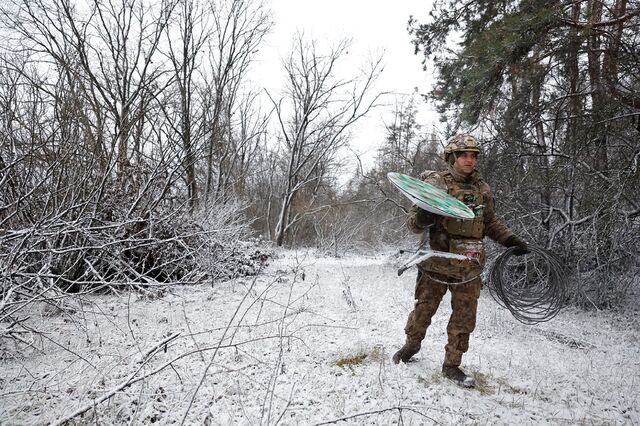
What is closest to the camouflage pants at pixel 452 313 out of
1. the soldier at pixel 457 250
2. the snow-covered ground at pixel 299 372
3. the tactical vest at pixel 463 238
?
the soldier at pixel 457 250

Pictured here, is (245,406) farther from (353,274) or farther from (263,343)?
(353,274)

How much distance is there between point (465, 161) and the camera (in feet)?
9.65

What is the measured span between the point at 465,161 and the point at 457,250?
0.77m

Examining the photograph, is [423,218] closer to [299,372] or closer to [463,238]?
[463,238]

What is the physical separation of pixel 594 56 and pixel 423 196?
179 inches

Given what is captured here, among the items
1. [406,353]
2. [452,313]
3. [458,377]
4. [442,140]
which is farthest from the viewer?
[442,140]

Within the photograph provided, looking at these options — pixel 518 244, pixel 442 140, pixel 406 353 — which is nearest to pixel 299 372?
pixel 406 353

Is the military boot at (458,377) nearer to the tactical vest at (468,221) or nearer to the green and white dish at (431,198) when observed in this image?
the tactical vest at (468,221)

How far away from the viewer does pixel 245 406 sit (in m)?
2.34

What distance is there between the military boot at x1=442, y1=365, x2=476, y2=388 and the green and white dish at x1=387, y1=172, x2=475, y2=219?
1.30 metres

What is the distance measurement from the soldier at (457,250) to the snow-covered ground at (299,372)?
12.1 inches

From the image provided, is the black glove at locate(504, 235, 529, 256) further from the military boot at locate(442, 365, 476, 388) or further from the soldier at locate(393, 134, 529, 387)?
the military boot at locate(442, 365, 476, 388)

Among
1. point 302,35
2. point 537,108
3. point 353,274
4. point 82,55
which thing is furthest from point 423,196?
point 302,35

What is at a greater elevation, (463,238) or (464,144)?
(464,144)
